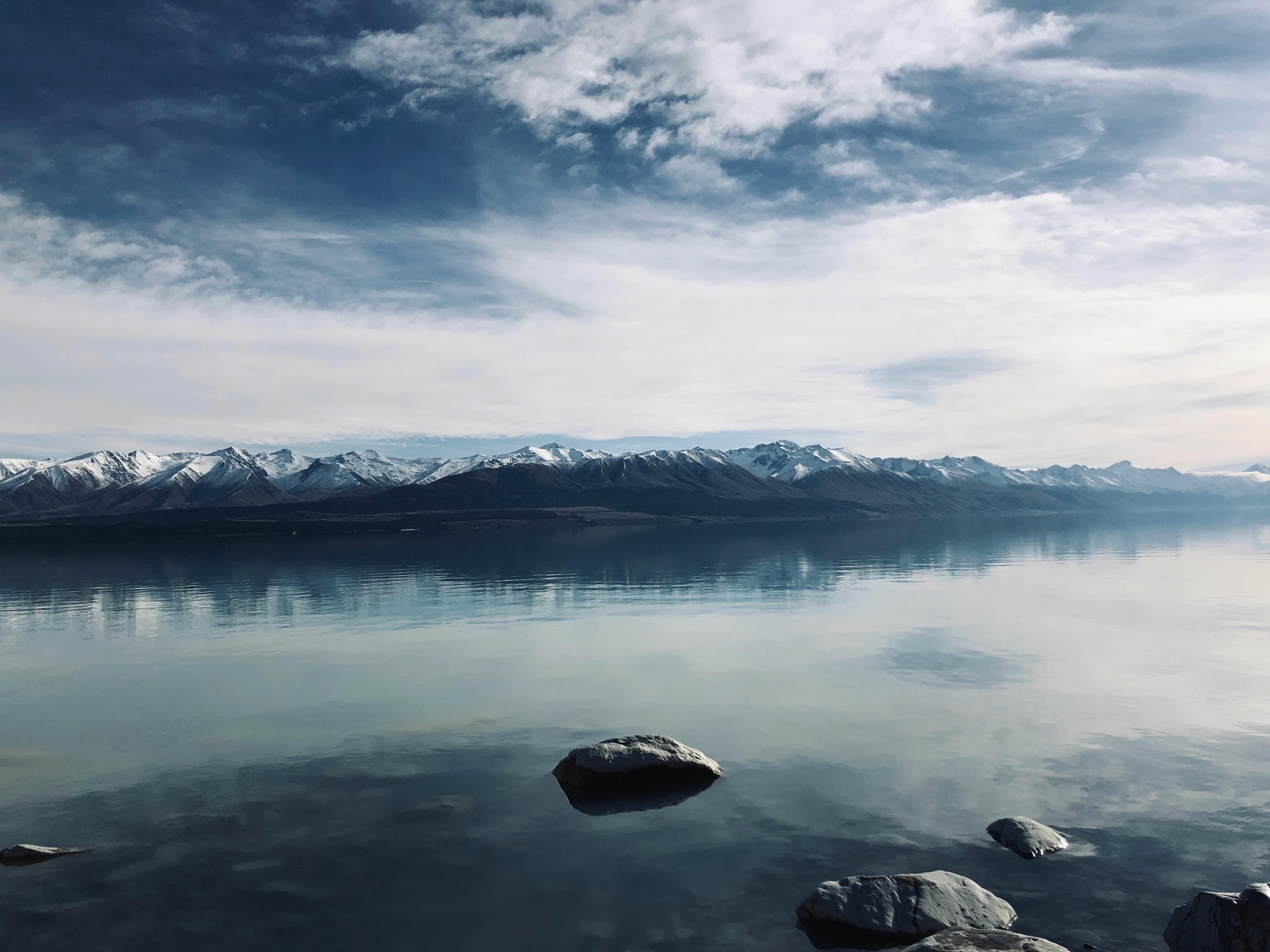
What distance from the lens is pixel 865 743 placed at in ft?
79.7

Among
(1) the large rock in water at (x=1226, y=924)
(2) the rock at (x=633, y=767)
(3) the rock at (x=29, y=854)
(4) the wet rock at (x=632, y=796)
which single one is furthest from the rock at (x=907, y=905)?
(3) the rock at (x=29, y=854)

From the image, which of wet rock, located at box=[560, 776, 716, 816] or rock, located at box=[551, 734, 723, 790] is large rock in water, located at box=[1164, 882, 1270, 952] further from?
rock, located at box=[551, 734, 723, 790]

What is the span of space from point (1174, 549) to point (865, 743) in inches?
4497

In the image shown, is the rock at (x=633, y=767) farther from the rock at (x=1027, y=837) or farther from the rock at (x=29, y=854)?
the rock at (x=29, y=854)

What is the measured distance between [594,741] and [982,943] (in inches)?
566

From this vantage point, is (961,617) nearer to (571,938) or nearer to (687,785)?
(687,785)

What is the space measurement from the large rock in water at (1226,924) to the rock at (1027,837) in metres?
3.30

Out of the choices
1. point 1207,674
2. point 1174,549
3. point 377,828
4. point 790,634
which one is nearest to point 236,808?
point 377,828

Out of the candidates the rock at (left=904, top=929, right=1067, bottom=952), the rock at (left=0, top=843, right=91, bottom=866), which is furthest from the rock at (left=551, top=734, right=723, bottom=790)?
the rock at (left=0, top=843, right=91, bottom=866)

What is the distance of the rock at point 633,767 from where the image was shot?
67.8ft

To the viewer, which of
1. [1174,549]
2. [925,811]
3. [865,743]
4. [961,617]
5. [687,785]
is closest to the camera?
[925,811]

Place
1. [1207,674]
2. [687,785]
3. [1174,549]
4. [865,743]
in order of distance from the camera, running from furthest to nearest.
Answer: [1174,549] → [1207,674] → [865,743] → [687,785]

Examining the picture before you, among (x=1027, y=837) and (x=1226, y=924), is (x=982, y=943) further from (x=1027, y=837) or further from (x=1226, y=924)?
(x=1027, y=837)

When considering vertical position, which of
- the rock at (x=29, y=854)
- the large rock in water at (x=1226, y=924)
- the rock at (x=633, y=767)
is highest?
the large rock in water at (x=1226, y=924)
